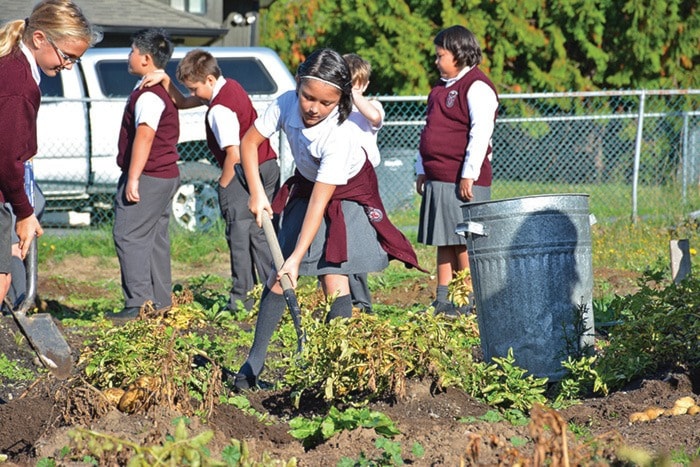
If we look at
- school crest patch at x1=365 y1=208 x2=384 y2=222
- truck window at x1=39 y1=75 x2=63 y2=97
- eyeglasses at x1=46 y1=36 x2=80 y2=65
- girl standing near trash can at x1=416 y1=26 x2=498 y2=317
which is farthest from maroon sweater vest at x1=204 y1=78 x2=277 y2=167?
truck window at x1=39 y1=75 x2=63 y2=97

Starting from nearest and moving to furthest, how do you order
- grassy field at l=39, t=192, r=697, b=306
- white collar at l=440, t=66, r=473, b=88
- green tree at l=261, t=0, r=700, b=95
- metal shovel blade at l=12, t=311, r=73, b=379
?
metal shovel blade at l=12, t=311, r=73, b=379 < white collar at l=440, t=66, r=473, b=88 < grassy field at l=39, t=192, r=697, b=306 < green tree at l=261, t=0, r=700, b=95

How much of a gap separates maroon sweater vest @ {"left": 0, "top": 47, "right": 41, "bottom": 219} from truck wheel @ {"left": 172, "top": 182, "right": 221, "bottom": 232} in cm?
701

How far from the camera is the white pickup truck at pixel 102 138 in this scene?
1093 centimetres

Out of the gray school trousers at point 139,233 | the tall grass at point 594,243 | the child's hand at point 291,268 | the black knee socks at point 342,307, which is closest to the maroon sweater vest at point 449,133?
the gray school trousers at point 139,233

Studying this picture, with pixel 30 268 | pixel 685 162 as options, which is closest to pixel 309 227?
pixel 30 268

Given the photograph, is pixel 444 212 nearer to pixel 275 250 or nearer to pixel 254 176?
pixel 254 176

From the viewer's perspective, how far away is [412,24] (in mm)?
16984

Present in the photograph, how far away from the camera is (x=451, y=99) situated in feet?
22.3

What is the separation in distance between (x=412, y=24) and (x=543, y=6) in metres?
2.13

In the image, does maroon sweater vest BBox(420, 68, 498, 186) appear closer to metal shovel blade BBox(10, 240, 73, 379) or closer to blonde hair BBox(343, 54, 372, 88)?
blonde hair BBox(343, 54, 372, 88)

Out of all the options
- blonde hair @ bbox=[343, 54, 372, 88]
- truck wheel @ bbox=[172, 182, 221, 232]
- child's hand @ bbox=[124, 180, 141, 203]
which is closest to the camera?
blonde hair @ bbox=[343, 54, 372, 88]

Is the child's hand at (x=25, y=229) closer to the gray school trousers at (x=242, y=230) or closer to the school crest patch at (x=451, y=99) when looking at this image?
the gray school trousers at (x=242, y=230)

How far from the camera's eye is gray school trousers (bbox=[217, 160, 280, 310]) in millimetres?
7484

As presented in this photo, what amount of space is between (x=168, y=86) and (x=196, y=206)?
4341mm
